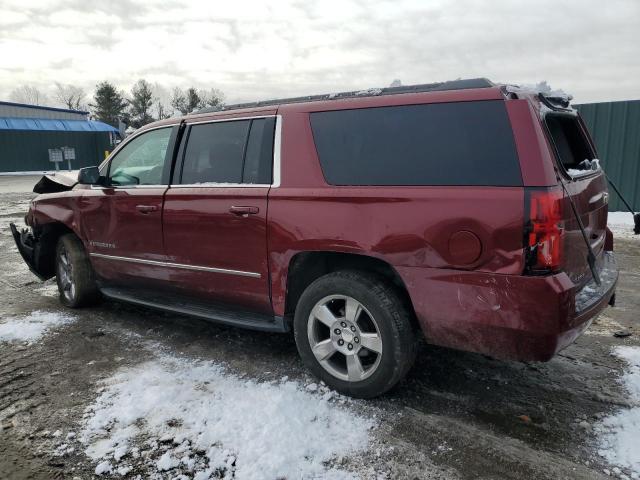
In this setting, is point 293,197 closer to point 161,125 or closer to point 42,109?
point 161,125

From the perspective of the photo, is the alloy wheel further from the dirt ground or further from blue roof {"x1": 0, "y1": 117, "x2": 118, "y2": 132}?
blue roof {"x1": 0, "y1": 117, "x2": 118, "y2": 132}

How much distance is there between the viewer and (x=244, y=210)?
11.3ft

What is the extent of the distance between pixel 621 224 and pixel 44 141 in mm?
30371

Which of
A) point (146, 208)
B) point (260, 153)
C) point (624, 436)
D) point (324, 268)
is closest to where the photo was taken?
point (624, 436)

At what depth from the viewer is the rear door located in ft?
8.70

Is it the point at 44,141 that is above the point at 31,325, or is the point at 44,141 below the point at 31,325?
above

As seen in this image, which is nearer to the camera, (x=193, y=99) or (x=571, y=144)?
(x=571, y=144)

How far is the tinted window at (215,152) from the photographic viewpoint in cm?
365

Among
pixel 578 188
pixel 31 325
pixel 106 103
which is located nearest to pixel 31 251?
pixel 31 325

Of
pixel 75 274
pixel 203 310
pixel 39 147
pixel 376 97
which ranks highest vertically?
pixel 39 147

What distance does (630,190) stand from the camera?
9906 mm

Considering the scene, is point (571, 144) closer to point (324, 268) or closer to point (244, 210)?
point (324, 268)

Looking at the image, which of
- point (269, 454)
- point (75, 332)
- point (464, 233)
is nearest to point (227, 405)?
point (269, 454)

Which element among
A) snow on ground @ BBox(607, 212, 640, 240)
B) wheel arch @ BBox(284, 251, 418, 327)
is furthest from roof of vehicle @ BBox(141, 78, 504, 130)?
snow on ground @ BBox(607, 212, 640, 240)
